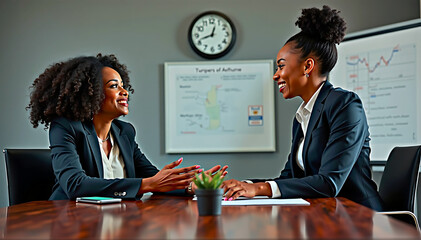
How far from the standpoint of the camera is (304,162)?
2.00 metres

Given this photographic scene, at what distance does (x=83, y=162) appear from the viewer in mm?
2115

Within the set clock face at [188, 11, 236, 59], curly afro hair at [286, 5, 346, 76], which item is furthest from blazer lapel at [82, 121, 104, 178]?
clock face at [188, 11, 236, 59]

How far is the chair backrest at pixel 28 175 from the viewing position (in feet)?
7.11

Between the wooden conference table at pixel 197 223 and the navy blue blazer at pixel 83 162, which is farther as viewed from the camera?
the navy blue blazer at pixel 83 162

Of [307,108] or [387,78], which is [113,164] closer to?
[307,108]

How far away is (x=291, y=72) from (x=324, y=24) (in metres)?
0.27

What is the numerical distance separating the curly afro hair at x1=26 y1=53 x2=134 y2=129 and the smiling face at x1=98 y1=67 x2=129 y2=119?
0.04 m

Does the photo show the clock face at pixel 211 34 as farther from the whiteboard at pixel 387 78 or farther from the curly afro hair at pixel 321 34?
the curly afro hair at pixel 321 34

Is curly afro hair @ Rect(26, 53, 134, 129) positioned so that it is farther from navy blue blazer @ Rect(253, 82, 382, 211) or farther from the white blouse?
navy blue blazer @ Rect(253, 82, 382, 211)

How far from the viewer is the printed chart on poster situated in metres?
4.06

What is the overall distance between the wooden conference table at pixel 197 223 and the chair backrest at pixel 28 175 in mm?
658

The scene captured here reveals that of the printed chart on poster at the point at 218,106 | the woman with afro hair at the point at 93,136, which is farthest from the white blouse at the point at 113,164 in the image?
the printed chart on poster at the point at 218,106

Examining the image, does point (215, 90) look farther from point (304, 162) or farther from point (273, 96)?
point (304, 162)

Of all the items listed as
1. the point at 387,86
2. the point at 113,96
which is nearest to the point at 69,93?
the point at 113,96
